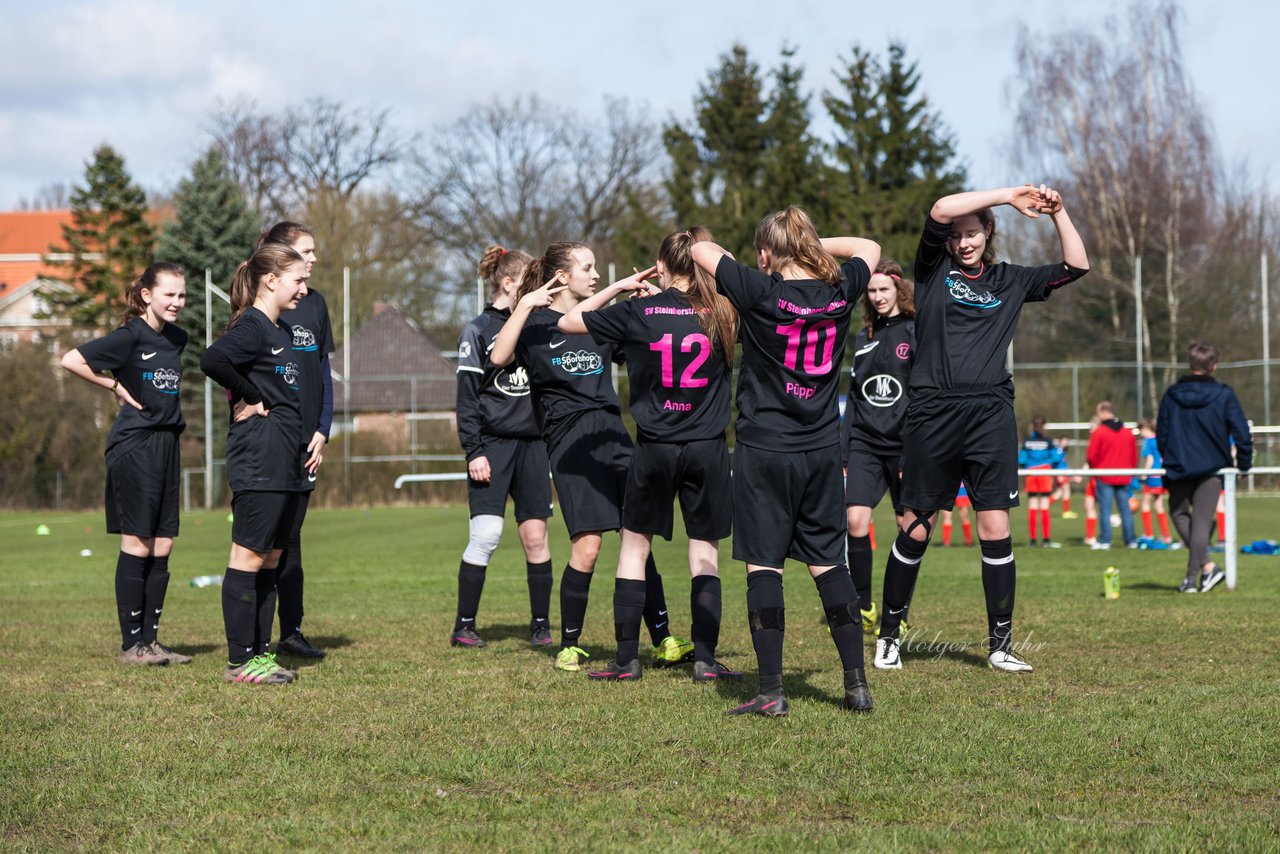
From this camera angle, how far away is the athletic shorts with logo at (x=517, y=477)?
24.5ft

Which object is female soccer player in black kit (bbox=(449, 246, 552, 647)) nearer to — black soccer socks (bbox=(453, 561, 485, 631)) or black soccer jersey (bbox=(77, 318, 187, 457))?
black soccer socks (bbox=(453, 561, 485, 631))

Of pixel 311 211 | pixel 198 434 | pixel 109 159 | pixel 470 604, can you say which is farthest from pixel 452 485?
pixel 470 604

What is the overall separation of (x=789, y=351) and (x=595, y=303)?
3.32ft

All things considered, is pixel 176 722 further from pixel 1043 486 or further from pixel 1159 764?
pixel 1043 486

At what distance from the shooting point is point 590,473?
264 inches

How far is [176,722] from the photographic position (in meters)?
5.27

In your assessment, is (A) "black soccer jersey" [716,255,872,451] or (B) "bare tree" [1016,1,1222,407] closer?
(A) "black soccer jersey" [716,255,872,451]

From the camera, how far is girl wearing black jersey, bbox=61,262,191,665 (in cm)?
707

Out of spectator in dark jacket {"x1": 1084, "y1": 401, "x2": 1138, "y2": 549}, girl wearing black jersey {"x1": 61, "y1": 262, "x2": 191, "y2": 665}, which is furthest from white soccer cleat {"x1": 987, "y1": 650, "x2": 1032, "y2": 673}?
spectator in dark jacket {"x1": 1084, "y1": 401, "x2": 1138, "y2": 549}

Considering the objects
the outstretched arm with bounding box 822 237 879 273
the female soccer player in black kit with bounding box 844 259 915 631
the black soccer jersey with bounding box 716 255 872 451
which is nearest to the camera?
the black soccer jersey with bounding box 716 255 872 451

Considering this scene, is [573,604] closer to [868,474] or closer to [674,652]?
[674,652]

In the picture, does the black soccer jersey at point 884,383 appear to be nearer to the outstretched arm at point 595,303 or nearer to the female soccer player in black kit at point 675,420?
the female soccer player in black kit at point 675,420

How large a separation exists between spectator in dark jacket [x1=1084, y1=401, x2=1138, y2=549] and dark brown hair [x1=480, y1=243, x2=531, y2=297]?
11.1 m

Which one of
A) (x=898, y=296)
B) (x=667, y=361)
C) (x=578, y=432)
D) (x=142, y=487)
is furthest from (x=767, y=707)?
(x=142, y=487)
